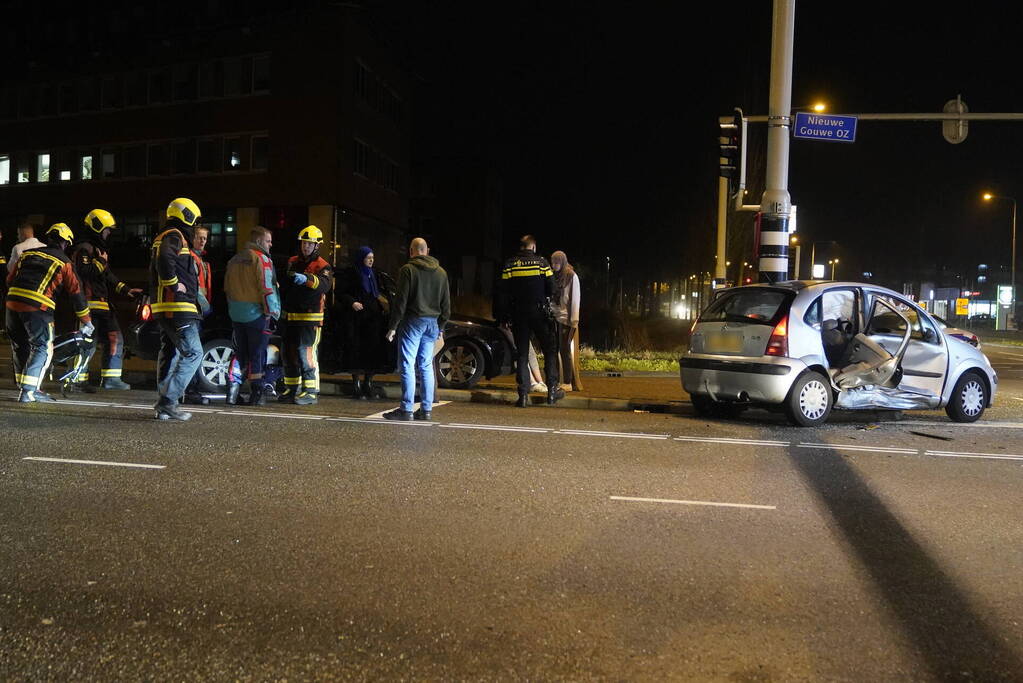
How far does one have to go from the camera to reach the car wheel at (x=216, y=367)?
10.6 meters

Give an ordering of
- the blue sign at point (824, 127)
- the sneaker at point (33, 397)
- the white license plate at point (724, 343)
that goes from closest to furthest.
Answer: the sneaker at point (33, 397) → the white license plate at point (724, 343) → the blue sign at point (824, 127)

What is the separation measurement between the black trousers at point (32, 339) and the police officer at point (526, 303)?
15.7 ft

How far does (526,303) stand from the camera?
10516 millimetres

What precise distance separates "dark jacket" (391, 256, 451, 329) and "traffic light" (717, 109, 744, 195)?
5993 millimetres

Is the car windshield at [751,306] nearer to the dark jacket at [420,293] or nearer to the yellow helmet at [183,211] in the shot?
the dark jacket at [420,293]

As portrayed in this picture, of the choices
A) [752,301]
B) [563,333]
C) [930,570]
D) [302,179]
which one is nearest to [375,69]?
[302,179]

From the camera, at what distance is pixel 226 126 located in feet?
116

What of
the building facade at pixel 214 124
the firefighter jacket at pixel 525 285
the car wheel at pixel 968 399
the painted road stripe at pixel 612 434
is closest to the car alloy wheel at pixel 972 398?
the car wheel at pixel 968 399

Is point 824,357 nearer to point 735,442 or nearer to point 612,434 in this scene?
point 735,442

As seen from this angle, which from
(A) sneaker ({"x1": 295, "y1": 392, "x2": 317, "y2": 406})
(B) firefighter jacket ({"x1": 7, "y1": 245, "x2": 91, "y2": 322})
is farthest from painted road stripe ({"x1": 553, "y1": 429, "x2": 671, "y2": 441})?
(B) firefighter jacket ({"x1": 7, "y1": 245, "x2": 91, "y2": 322})

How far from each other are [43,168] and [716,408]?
37.3 m

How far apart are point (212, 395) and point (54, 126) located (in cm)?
3411

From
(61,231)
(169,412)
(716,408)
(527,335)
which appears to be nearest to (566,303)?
(527,335)

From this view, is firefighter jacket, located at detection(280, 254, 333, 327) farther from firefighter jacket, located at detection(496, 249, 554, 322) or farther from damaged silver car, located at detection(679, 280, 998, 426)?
damaged silver car, located at detection(679, 280, 998, 426)
